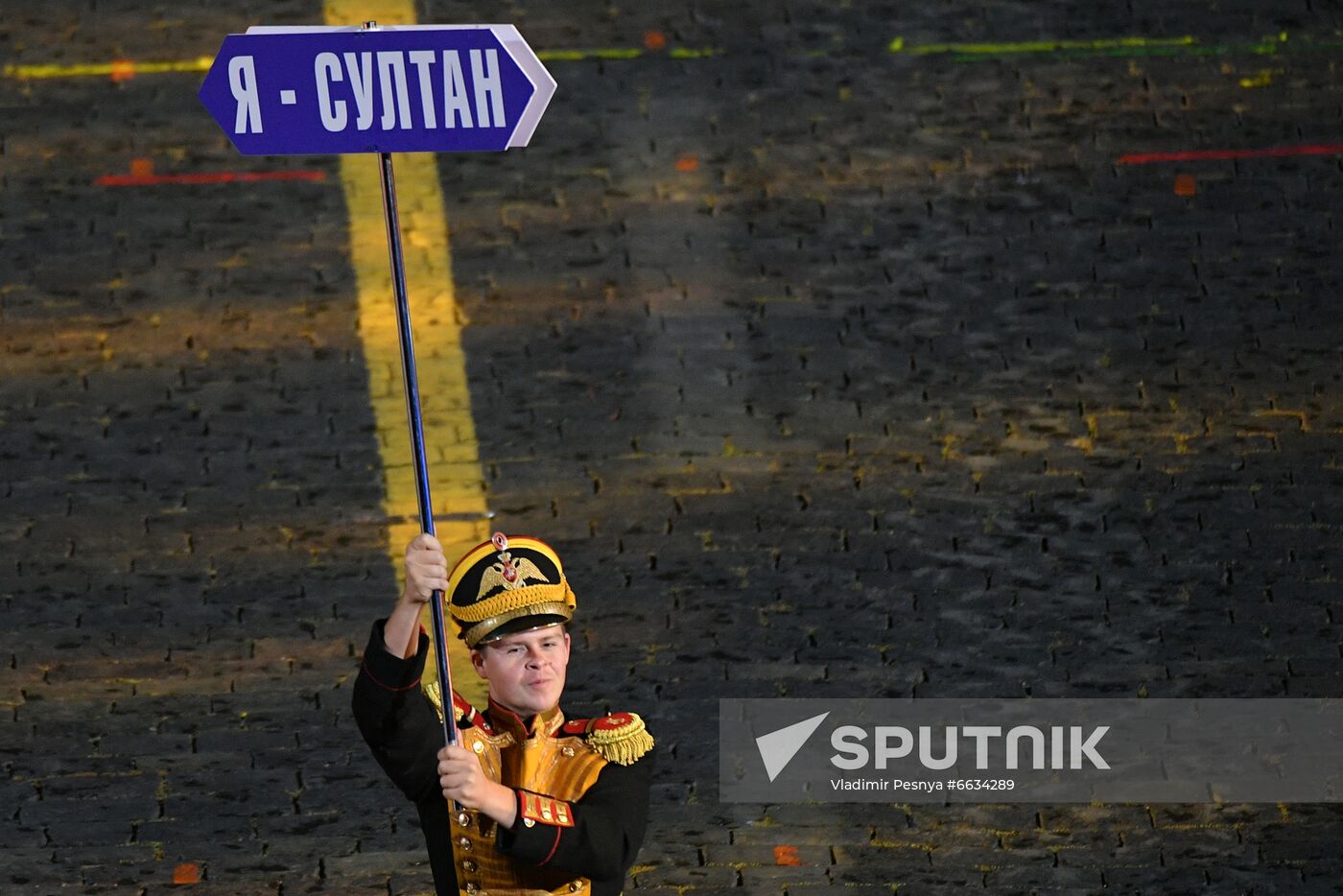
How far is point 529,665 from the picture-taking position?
602cm

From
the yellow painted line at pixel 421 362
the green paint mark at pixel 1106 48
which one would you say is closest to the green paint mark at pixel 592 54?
the yellow painted line at pixel 421 362

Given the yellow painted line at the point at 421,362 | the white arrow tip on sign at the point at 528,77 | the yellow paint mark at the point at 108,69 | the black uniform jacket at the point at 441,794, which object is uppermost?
the yellow paint mark at the point at 108,69

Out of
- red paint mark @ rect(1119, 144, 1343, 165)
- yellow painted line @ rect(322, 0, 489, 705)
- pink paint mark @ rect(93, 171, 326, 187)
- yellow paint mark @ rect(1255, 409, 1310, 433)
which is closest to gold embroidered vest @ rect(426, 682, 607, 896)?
yellow painted line @ rect(322, 0, 489, 705)

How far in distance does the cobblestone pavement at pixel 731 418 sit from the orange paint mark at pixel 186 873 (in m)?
0.02

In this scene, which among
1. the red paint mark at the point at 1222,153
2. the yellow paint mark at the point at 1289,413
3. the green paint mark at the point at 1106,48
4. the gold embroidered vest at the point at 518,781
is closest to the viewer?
the gold embroidered vest at the point at 518,781

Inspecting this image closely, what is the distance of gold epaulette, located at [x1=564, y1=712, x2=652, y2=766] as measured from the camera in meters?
6.16

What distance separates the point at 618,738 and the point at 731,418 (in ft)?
20.0

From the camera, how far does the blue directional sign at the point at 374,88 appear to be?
5.75 metres

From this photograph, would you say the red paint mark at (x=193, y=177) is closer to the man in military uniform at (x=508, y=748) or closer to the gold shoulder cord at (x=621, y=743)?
the man in military uniform at (x=508, y=748)

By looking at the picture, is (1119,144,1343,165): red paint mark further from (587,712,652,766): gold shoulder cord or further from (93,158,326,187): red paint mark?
(587,712,652,766): gold shoulder cord

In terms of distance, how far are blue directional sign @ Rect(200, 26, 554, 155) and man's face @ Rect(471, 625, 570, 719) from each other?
1.23 metres

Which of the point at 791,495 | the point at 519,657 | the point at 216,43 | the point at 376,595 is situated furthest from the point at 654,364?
the point at 519,657

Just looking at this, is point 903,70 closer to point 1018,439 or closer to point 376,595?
point 1018,439

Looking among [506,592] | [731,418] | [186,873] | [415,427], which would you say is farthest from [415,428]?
[731,418]
